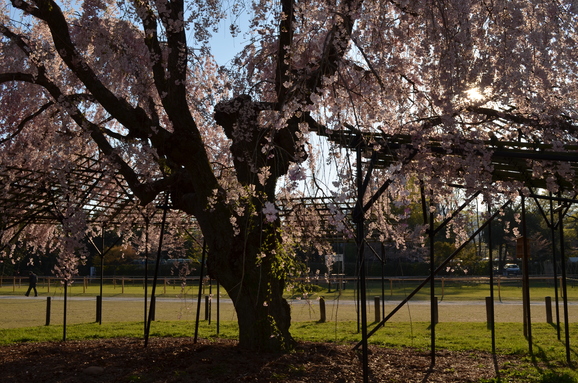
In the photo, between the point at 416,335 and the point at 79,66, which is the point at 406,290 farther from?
the point at 79,66

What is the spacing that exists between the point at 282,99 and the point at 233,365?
11.1ft

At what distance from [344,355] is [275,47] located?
4475 mm

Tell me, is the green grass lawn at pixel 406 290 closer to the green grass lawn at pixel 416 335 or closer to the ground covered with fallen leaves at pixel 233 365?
the green grass lawn at pixel 416 335

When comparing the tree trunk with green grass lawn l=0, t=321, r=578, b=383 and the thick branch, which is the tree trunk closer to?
green grass lawn l=0, t=321, r=578, b=383

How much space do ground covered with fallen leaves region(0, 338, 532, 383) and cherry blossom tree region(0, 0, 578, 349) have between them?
27.5 inches

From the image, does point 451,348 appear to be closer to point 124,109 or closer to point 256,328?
point 256,328

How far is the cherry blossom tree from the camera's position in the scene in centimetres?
525

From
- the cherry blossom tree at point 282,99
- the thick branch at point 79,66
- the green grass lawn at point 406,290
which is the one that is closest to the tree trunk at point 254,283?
the cherry blossom tree at point 282,99

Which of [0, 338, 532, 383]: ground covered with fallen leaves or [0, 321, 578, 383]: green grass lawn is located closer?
[0, 338, 532, 383]: ground covered with fallen leaves

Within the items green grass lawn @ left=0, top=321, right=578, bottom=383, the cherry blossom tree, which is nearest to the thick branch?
the cherry blossom tree

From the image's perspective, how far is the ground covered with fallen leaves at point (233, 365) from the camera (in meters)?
6.52

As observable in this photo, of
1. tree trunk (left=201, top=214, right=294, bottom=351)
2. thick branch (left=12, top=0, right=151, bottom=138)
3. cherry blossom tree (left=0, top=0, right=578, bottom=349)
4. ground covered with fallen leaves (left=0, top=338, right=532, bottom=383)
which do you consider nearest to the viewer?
cherry blossom tree (left=0, top=0, right=578, bottom=349)

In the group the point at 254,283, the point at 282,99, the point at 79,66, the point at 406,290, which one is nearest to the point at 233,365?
the point at 254,283

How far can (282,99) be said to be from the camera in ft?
20.2
